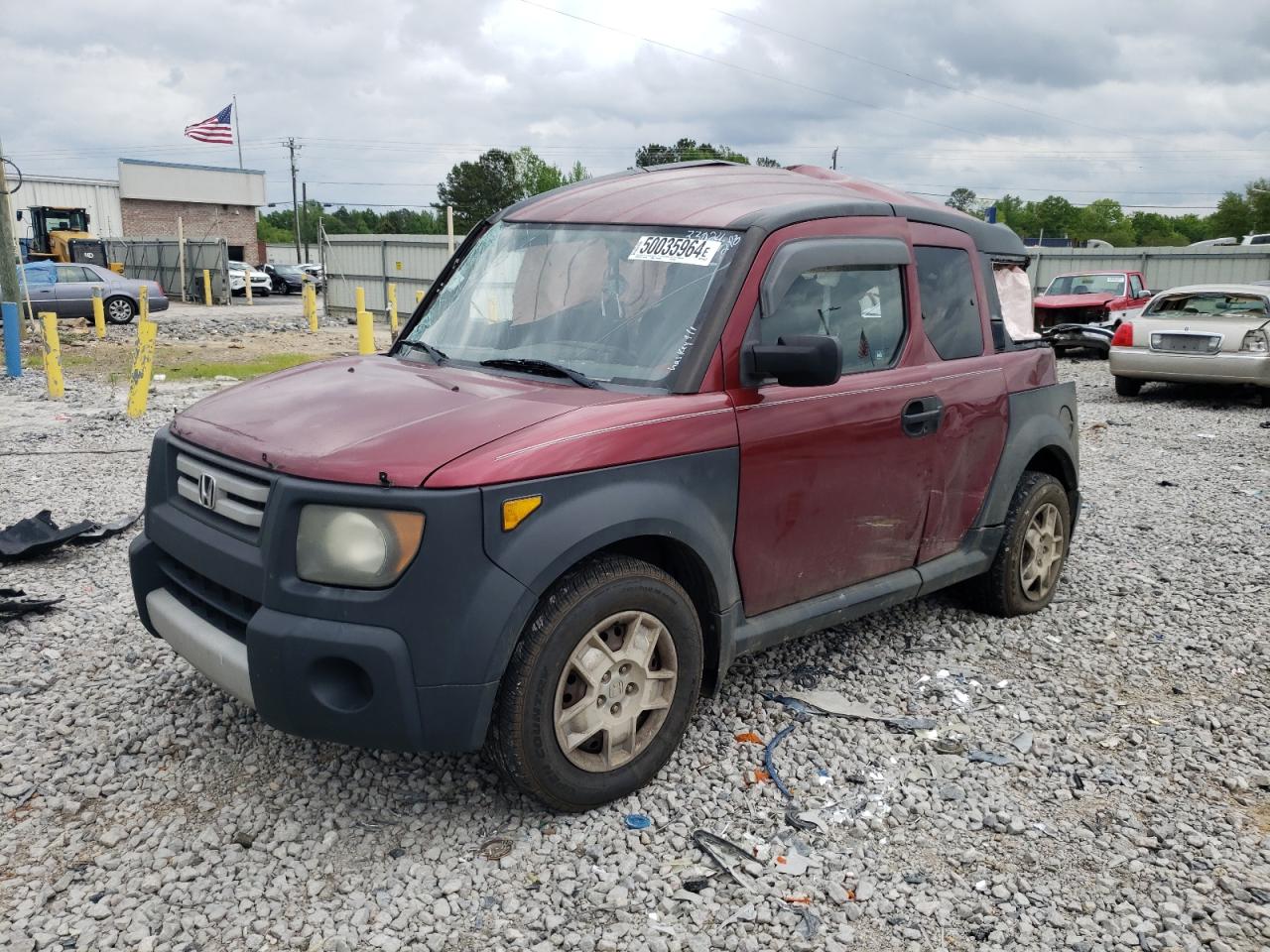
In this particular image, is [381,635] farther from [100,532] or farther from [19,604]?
[100,532]

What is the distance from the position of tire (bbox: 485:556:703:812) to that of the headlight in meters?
0.47

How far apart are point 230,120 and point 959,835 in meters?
42.4

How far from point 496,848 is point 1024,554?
324cm

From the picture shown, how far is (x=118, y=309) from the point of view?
2442 cm

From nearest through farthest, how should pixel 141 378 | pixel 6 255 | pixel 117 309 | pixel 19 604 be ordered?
pixel 19 604, pixel 141 378, pixel 6 255, pixel 117 309

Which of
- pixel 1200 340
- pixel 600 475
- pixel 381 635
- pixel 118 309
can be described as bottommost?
pixel 381 635

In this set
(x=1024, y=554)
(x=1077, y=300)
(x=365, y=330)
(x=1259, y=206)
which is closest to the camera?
(x=1024, y=554)

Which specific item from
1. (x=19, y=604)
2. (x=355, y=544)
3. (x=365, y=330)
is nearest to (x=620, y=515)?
(x=355, y=544)

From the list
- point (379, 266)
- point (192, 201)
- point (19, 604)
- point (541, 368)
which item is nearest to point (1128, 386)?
point (541, 368)

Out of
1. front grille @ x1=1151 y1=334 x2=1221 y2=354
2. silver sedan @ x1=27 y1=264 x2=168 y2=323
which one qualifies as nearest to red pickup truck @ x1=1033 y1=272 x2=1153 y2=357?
front grille @ x1=1151 y1=334 x2=1221 y2=354

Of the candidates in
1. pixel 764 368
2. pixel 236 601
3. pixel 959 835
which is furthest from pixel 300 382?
pixel 959 835

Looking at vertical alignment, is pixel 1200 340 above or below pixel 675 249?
below

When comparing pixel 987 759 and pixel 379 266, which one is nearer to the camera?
pixel 987 759

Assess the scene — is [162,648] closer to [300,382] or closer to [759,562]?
[300,382]
